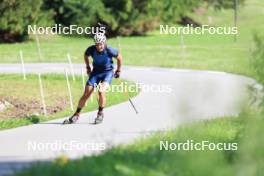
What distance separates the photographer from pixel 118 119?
15344 millimetres

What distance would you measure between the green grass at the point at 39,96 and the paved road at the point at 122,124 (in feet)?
1.77

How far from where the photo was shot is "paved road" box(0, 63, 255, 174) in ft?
17.8

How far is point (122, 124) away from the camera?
47.9 ft

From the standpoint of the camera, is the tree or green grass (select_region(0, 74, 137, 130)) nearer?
green grass (select_region(0, 74, 137, 130))

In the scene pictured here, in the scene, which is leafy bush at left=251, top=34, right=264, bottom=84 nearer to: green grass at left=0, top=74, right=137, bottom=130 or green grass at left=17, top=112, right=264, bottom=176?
green grass at left=17, top=112, right=264, bottom=176

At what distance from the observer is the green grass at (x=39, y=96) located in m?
15.7

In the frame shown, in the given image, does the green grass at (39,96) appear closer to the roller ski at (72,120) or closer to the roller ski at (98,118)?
the roller ski at (72,120)

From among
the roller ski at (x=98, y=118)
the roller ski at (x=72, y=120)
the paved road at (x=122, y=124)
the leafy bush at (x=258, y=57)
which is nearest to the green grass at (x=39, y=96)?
the paved road at (x=122, y=124)

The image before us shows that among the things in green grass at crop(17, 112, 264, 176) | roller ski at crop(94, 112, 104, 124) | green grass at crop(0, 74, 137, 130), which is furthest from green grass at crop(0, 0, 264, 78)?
green grass at crop(17, 112, 264, 176)

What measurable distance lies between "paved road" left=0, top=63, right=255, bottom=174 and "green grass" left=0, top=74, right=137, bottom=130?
538 mm

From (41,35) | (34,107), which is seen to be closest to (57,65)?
(34,107)

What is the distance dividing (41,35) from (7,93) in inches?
1435

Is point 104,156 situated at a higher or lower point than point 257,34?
lower

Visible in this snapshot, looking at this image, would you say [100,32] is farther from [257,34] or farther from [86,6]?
[86,6]
